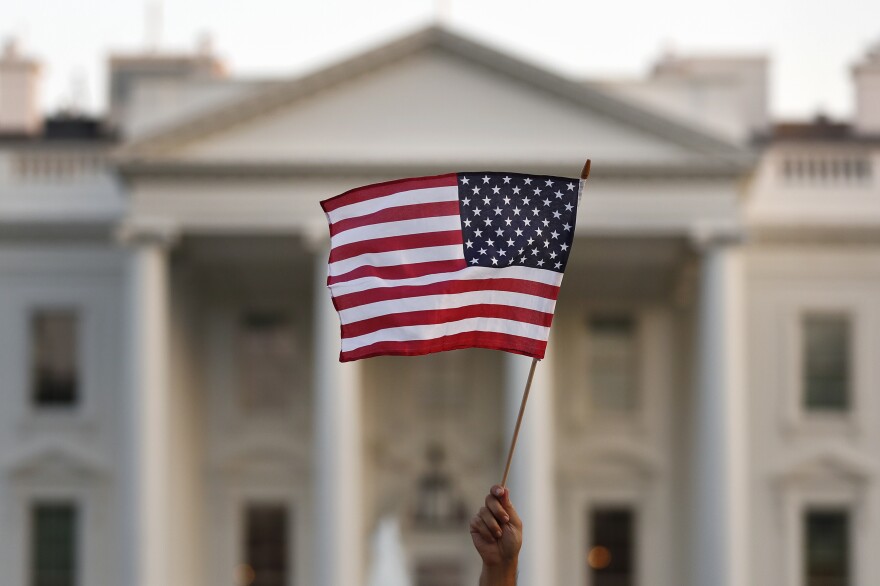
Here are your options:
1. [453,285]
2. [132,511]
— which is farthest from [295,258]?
[453,285]

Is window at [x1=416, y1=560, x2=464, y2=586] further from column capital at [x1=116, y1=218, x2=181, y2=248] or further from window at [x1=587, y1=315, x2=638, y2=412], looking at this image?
column capital at [x1=116, y1=218, x2=181, y2=248]

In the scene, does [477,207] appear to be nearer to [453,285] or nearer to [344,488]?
[453,285]

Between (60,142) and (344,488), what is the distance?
11655 mm

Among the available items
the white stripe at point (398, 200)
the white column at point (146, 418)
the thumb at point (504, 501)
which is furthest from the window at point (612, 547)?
the thumb at point (504, 501)

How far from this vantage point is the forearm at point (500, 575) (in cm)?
802

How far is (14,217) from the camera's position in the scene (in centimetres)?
3488

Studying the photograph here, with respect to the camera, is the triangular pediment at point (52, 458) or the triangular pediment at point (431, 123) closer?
the triangular pediment at point (431, 123)

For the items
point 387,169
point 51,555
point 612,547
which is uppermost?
point 387,169

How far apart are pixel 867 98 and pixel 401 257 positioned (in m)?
28.5

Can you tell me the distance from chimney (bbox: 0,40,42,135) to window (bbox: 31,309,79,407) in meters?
5.24

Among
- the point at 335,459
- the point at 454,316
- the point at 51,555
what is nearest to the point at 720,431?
the point at 335,459

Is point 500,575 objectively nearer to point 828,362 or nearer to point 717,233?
point 717,233

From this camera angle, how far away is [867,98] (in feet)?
126

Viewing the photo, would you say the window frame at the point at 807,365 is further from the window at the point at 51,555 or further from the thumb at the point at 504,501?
the thumb at the point at 504,501
